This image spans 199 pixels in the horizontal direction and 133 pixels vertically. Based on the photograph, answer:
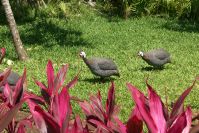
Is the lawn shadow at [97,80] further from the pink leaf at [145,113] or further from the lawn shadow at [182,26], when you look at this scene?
the pink leaf at [145,113]

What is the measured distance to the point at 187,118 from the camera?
3.48ft

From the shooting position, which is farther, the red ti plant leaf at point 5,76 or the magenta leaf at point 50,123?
the red ti plant leaf at point 5,76

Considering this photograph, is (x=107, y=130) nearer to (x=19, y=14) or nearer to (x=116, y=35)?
(x=116, y=35)

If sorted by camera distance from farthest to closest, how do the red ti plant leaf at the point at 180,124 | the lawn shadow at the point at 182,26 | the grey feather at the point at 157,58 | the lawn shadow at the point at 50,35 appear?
the lawn shadow at the point at 182,26 → the lawn shadow at the point at 50,35 → the grey feather at the point at 157,58 → the red ti plant leaf at the point at 180,124

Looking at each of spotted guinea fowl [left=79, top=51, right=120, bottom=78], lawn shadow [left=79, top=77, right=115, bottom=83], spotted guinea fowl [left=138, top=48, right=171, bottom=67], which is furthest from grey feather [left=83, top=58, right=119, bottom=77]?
spotted guinea fowl [left=138, top=48, right=171, bottom=67]

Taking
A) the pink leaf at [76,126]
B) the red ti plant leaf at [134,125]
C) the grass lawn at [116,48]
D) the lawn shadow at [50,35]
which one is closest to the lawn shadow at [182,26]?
the grass lawn at [116,48]

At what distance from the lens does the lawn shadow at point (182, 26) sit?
12025mm

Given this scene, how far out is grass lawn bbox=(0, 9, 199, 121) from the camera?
21.9 ft

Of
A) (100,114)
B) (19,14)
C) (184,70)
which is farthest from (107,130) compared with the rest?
(19,14)

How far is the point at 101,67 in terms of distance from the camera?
22.5 feet

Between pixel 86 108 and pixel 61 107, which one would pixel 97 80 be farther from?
pixel 61 107

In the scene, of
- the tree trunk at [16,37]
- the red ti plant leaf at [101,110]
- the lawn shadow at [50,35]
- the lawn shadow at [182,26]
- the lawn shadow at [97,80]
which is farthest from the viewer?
the lawn shadow at [182,26]

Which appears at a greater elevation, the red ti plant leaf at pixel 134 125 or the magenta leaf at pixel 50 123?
the magenta leaf at pixel 50 123

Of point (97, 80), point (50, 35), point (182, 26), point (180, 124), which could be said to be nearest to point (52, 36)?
point (50, 35)
